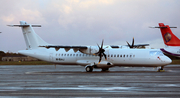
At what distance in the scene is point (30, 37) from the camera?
3500cm

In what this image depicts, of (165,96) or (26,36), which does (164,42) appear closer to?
(26,36)

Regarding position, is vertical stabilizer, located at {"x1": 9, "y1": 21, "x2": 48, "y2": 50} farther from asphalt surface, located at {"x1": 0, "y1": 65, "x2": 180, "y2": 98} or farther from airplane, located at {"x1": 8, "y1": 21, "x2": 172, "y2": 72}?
asphalt surface, located at {"x1": 0, "y1": 65, "x2": 180, "y2": 98}

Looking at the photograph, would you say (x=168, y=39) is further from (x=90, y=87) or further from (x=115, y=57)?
(x=90, y=87)

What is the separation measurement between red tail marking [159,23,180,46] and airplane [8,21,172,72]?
39.8 feet

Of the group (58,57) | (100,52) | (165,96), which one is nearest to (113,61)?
(100,52)

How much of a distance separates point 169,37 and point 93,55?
55.8 feet

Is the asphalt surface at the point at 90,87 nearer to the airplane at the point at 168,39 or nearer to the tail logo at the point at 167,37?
the airplane at the point at 168,39

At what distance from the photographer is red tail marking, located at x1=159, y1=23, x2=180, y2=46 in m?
41.7

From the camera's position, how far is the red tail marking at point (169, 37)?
1640 inches

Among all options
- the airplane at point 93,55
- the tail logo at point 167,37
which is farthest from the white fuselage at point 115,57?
the tail logo at point 167,37

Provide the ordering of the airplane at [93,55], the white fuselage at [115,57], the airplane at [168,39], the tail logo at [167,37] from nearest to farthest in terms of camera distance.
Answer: the white fuselage at [115,57] < the airplane at [93,55] < the airplane at [168,39] < the tail logo at [167,37]

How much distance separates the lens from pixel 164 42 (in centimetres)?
4247

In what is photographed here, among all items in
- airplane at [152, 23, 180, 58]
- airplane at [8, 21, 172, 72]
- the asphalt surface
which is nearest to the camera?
the asphalt surface

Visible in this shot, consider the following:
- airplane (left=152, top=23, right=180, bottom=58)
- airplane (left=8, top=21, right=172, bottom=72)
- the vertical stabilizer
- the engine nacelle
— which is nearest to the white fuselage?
airplane (left=8, top=21, right=172, bottom=72)
